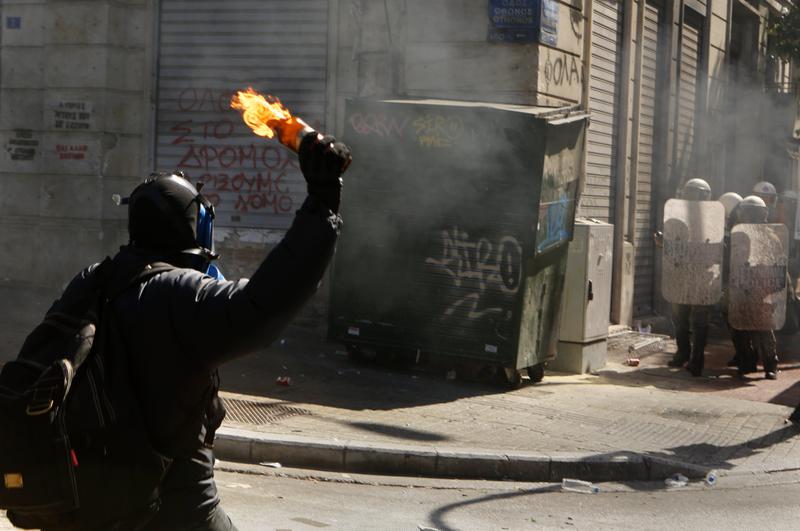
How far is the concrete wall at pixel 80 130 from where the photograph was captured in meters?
11.7

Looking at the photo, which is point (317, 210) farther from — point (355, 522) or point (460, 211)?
point (460, 211)

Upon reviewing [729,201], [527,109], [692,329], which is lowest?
[692,329]

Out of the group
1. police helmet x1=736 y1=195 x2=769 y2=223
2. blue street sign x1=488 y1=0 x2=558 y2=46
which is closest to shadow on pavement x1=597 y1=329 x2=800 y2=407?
police helmet x1=736 y1=195 x2=769 y2=223

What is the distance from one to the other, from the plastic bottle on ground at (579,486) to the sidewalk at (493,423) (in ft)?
0.62

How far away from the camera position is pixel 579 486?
6.54 meters

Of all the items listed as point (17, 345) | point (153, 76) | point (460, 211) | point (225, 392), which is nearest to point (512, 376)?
point (460, 211)

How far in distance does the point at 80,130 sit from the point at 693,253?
248 inches

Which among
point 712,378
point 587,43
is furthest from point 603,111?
point 712,378

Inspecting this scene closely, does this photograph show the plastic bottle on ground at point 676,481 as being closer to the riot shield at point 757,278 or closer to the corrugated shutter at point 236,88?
the riot shield at point 757,278

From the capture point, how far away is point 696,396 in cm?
959

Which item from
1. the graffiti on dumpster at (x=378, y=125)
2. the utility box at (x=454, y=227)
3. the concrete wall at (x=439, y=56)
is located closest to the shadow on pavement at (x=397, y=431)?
the utility box at (x=454, y=227)

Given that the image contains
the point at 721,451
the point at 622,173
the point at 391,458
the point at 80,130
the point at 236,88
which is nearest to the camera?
the point at 391,458

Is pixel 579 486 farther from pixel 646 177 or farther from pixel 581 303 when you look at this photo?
pixel 646 177

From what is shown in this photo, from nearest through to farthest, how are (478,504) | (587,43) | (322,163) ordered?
(322,163), (478,504), (587,43)
